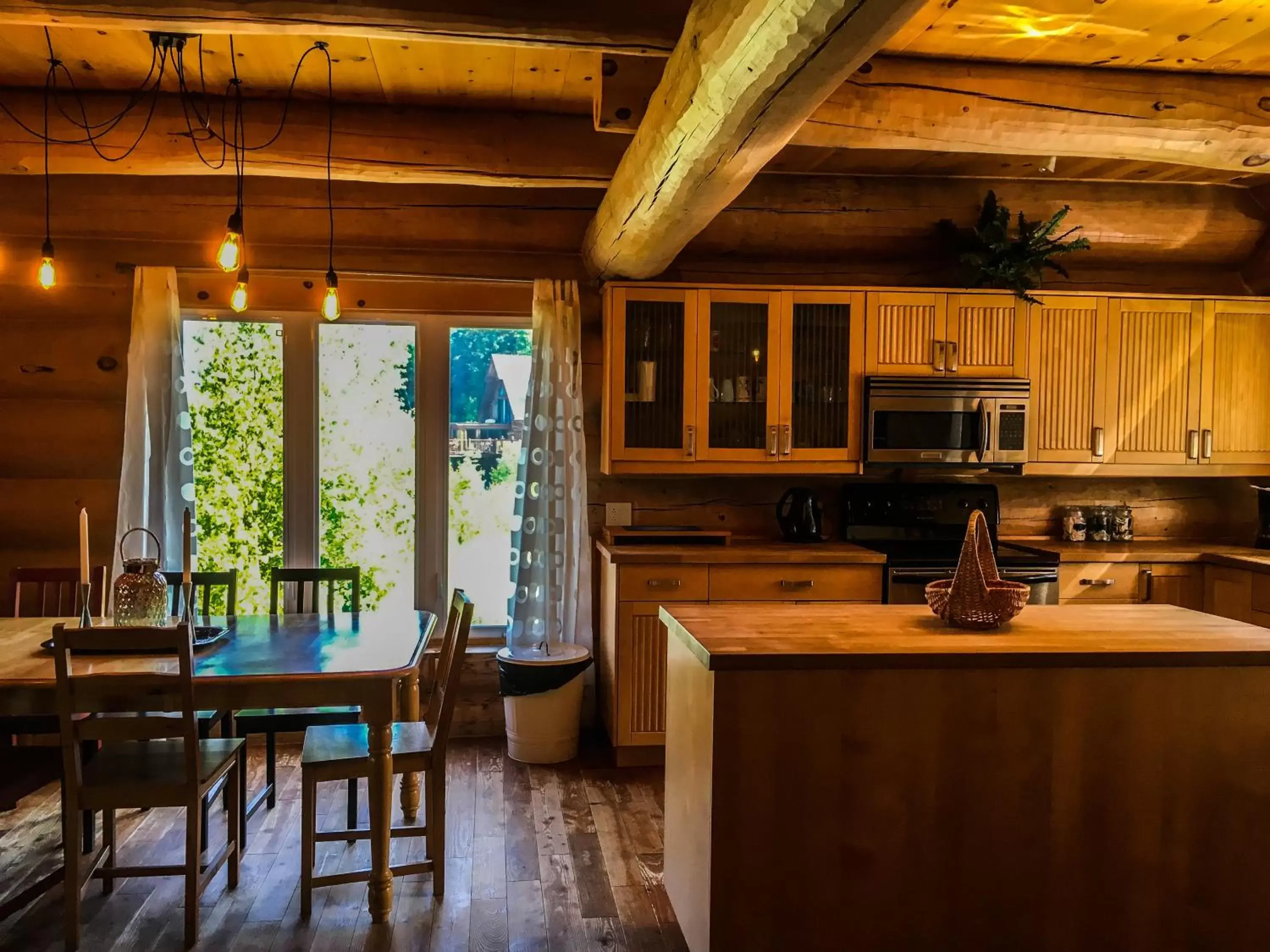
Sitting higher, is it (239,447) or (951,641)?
(239,447)

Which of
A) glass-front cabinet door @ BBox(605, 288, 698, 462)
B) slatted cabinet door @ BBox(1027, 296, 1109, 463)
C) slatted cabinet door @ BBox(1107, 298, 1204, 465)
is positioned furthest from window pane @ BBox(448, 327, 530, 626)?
slatted cabinet door @ BBox(1107, 298, 1204, 465)

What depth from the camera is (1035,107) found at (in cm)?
269

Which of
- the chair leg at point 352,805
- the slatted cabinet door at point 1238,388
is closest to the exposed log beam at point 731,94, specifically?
the chair leg at point 352,805

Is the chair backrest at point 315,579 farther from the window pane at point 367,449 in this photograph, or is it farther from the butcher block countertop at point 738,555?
the butcher block countertop at point 738,555

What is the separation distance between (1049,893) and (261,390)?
3.58m

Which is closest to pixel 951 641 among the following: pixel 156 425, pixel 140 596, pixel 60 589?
pixel 140 596

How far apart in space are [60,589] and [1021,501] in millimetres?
4202

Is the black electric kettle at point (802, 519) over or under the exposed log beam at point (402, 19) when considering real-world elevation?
under

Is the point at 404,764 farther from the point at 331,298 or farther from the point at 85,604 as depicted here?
the point at 331,298

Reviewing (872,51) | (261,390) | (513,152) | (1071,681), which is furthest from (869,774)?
(261,390)

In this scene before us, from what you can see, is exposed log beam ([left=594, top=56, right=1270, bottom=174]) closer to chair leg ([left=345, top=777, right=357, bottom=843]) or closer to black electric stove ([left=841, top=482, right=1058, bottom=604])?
black electric stove ([left=841, top=482, right=1058, bottom=604])

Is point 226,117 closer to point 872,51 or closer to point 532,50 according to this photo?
point 532,50

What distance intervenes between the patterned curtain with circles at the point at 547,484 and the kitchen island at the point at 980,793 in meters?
1.92

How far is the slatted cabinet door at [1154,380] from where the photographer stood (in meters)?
4.12
